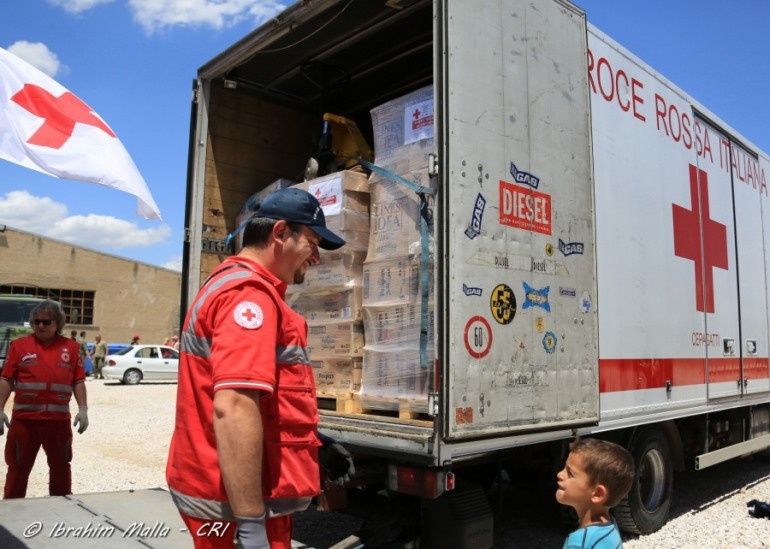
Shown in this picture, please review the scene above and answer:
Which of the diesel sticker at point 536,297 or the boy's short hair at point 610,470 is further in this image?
the diesel sticker at point 536,297

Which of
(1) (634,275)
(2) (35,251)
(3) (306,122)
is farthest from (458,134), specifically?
(2) (35,251)

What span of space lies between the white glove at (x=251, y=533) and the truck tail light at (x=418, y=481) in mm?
1727

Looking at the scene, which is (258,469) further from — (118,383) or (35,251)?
(35,251)

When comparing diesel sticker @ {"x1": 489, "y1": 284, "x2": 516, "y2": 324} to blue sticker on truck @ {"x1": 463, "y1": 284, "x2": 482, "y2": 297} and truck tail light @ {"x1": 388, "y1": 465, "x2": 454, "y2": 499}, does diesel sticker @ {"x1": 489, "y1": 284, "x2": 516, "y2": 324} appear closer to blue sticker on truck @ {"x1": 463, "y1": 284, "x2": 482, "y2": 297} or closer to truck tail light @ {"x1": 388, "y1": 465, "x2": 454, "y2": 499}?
blue sticker on truck @ {"x1": 463, "y1": 284, "x2": 482, "y2": 297}

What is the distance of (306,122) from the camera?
587 centimetres

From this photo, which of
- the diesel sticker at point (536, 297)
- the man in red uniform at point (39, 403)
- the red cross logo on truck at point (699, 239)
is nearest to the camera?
the diesel sticker at point (536, 297)

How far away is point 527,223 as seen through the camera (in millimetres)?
3916

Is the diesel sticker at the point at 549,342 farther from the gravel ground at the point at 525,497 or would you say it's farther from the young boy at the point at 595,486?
the young boy at the point at 595,486

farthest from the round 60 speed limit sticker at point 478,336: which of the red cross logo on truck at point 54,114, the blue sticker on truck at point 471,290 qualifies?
the red cross logo on truck at point 54,114

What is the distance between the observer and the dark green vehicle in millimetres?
15734

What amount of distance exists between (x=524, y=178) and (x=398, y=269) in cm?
Result: 94

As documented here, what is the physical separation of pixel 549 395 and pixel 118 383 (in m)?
20.5

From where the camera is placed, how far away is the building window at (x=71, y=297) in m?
32.5

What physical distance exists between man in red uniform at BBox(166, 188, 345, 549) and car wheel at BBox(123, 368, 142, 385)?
2089 cm
